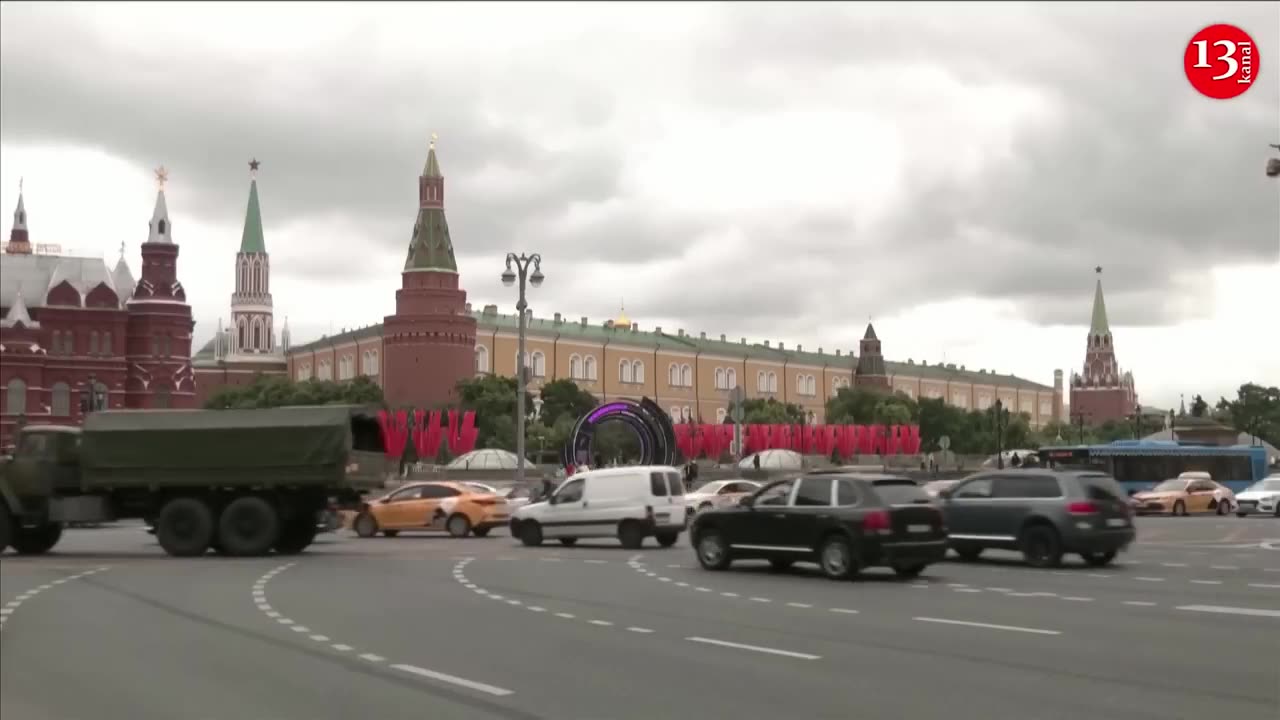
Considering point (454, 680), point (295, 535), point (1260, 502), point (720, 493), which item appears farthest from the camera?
point (1260, 502)

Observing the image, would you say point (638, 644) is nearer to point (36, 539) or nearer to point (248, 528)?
point (248, 528)

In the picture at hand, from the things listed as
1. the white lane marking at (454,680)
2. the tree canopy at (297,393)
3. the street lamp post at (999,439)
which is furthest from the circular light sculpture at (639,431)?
the tree canopy at (297,393)

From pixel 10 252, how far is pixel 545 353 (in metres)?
53.6

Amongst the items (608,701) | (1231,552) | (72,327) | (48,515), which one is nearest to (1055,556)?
(1231,552)

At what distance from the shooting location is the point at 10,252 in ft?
421

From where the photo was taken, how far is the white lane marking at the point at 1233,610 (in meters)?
14.9

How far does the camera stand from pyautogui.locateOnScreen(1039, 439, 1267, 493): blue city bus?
173 feet

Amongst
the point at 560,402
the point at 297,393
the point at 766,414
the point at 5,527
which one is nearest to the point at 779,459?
the point at 560,402

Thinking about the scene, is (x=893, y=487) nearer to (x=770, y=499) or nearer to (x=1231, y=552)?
(x=770, y=499)

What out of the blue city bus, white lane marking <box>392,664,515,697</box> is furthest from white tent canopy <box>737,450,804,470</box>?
white lane marking <box>392,664,515,697</box>

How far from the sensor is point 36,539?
92.6 ft

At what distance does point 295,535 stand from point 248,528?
5.15ft

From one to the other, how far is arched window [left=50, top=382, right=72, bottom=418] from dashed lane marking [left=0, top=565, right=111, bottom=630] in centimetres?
9207

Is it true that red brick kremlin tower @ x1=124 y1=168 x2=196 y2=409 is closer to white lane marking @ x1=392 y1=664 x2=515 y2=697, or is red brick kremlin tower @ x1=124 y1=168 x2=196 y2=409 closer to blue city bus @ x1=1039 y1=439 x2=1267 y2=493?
blue city bus @ x1=1039 y1=439 x2=1267 y2=493
